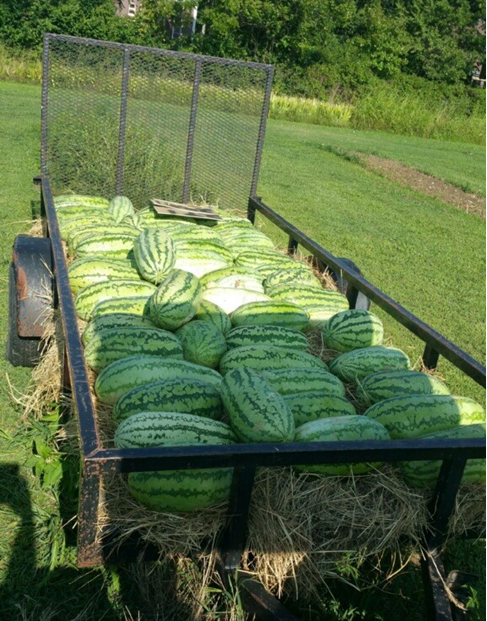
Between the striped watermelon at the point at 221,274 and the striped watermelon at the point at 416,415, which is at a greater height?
the striped watermelon at the point at 416,415

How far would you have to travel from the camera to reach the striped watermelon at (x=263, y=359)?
3.32 metres

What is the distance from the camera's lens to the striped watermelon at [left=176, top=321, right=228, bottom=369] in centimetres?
342

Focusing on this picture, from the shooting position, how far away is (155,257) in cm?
429

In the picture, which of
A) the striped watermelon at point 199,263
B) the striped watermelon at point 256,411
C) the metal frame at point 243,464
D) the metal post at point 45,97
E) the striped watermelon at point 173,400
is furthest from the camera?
the metal post at point 45,97

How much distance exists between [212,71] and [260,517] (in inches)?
207

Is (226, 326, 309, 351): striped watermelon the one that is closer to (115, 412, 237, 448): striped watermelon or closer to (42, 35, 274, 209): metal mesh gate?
(115, 412, 237, 448): striped watermelon

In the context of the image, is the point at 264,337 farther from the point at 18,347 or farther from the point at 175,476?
the point at 18,347

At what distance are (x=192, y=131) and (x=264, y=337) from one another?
3.62 m

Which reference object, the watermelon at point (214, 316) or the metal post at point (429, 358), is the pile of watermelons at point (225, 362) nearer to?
the watermelon at point (214, 316)

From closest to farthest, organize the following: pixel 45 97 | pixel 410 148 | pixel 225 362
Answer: pixel 225 362, pixel 45 97, pixel 410 148

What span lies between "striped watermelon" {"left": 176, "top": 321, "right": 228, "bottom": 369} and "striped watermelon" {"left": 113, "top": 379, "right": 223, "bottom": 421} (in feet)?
1.72

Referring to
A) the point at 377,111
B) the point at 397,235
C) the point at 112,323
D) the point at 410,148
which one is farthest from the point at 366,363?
the point at 377,111

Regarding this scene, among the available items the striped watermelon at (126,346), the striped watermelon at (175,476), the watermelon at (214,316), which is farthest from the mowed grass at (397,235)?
the striped watermelon at (175,476)

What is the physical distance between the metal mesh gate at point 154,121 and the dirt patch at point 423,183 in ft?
21.7
